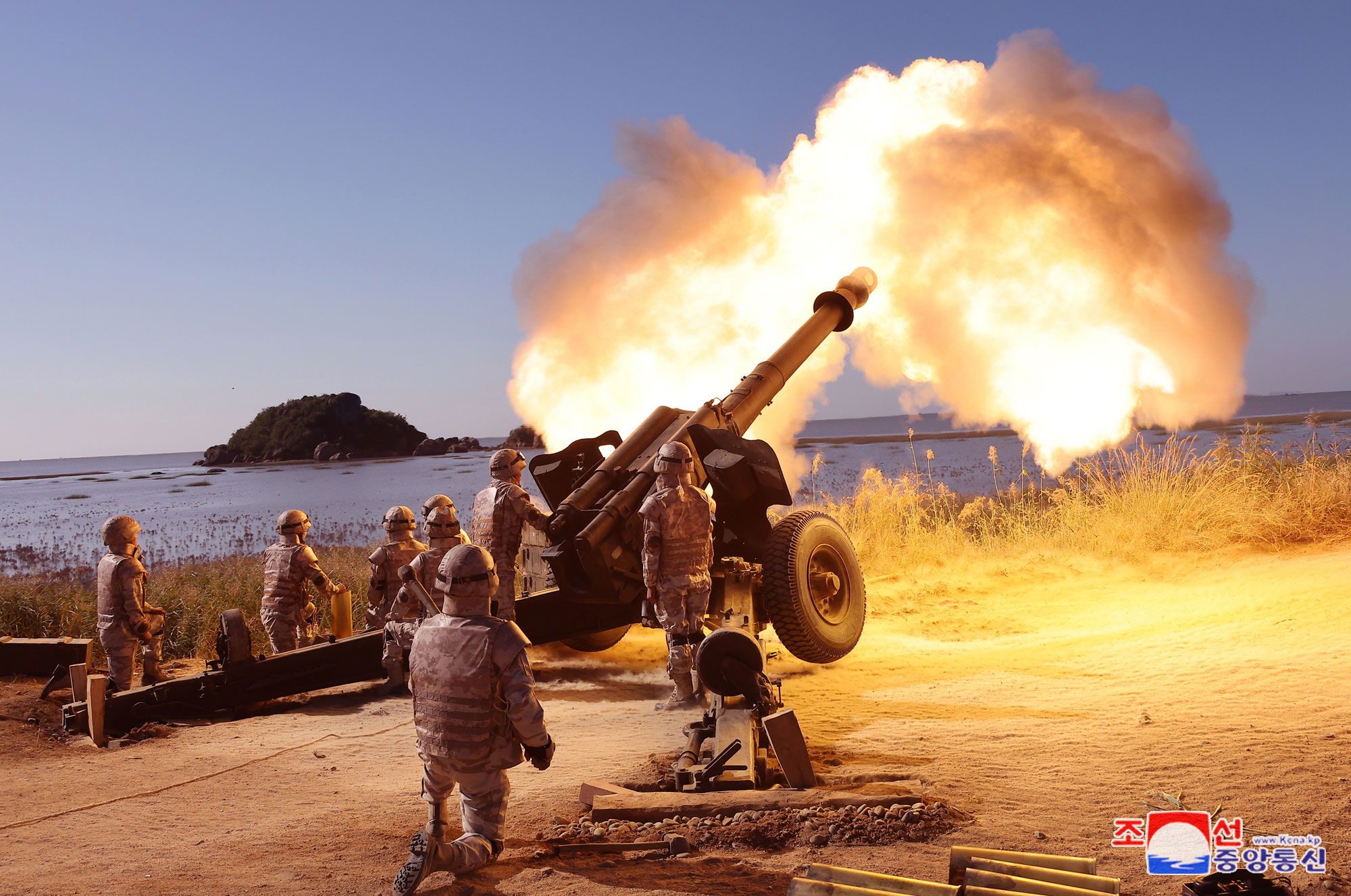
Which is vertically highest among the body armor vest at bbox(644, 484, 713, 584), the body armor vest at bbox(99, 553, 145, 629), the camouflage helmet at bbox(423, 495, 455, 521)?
the camouflage helmet at bbox(423, 495, 455, 521)

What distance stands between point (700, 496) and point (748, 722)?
2381 millimetres

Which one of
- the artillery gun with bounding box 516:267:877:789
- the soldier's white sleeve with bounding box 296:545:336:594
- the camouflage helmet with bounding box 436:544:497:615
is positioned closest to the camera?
the camouflage helmet with bounding box 436:544:497:615

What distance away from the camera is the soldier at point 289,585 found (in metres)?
8.27

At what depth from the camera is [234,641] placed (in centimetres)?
718

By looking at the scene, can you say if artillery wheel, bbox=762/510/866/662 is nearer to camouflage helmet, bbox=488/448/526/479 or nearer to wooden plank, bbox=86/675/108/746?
camouflage helmet, bbox=488/448/526/479

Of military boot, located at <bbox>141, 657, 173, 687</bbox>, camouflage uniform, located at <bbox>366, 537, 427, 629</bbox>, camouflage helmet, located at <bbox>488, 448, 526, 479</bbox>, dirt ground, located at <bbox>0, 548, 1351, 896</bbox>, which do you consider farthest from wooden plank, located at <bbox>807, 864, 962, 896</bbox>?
military boot, located at <bbox>141, 657, 173, 687</bbox>

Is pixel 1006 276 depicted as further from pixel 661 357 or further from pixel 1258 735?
pixel 1258 735

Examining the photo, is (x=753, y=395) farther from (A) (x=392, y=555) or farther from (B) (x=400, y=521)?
(A) (x=392, y=555)

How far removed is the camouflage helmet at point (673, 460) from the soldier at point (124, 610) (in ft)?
14.1

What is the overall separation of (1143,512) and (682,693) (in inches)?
315

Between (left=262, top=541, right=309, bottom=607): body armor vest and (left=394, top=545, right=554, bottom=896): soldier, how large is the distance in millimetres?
4578

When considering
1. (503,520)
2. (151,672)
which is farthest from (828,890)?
(151,672)

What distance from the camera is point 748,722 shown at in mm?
5352

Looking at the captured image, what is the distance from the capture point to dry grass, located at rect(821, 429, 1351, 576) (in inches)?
467
